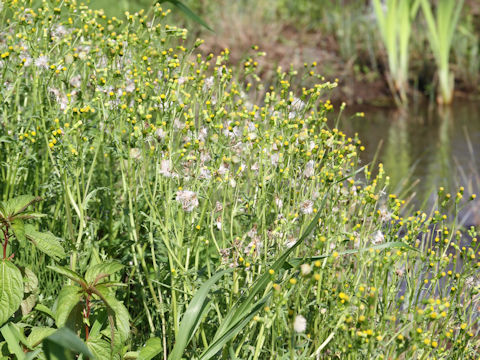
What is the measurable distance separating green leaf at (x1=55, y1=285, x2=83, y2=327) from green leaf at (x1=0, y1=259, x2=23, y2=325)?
164 mm

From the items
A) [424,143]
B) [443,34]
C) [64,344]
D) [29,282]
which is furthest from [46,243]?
[443,34]

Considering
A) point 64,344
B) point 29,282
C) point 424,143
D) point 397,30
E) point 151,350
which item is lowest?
point 424,143

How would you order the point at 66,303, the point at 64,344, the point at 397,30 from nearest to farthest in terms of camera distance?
1. the point at 64,344
2. the point at 66,303
3. the point at 397,30

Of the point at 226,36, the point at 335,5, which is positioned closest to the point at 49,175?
the point at 226,36

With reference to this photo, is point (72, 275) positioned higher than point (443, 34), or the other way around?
point (443, 34)

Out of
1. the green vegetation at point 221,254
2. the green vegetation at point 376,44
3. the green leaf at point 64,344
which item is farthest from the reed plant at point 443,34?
the green leaf at point 64,344

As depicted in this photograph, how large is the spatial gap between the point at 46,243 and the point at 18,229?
0.52ft

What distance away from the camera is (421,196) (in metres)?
4.38

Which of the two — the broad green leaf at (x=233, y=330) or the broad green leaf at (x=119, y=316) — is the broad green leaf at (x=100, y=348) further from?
the broad green leaf at (x=233, y=330)

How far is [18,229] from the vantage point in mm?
2033

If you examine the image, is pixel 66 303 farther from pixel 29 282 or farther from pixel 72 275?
pixel 29 282

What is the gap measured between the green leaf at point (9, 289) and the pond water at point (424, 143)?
2.77 meters

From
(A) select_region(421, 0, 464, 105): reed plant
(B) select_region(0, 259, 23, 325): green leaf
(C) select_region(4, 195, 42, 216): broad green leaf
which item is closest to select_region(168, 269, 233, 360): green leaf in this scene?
(B) select_region(0, 259, 23, 325): green leaf

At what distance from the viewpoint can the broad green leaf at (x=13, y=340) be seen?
191 centimetres
